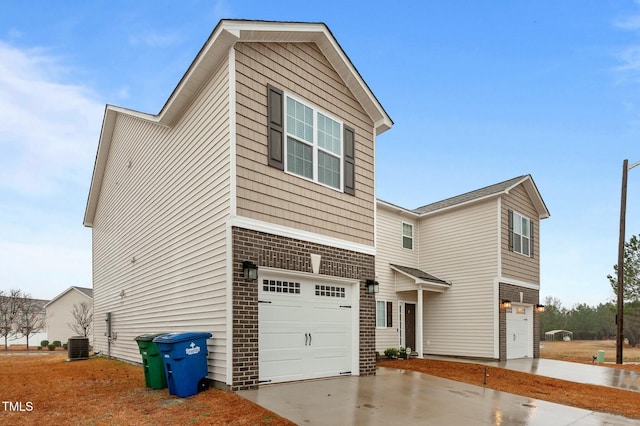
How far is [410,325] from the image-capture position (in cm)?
1820

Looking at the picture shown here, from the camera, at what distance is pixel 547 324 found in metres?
47.2

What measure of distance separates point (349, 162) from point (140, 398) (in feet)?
22.2

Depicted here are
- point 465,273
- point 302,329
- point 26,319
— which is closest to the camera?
point 302,329

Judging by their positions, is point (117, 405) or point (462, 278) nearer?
point (117, 405)

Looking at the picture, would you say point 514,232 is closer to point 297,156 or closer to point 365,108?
point 365,108

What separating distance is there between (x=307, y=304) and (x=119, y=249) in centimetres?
933

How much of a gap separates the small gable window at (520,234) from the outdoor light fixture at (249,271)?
515 inches

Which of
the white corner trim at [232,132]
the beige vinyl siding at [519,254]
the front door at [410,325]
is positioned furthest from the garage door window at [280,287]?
the beige vinyl siding at [519,254]

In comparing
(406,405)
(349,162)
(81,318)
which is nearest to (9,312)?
(81,318)

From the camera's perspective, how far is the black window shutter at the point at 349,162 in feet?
34.3

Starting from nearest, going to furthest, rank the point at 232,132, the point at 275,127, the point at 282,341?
the point at 232,132 < the point at 282,341 < the point at 275,127

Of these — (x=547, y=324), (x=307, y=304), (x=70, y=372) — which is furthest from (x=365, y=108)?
(x=547, y=324)

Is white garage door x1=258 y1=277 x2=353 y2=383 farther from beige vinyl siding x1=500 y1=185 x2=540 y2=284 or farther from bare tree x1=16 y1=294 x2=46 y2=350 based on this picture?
bare tree x1=16 y1=294 x2=46 y2=350

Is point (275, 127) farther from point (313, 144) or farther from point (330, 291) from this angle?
point (330, 291)
